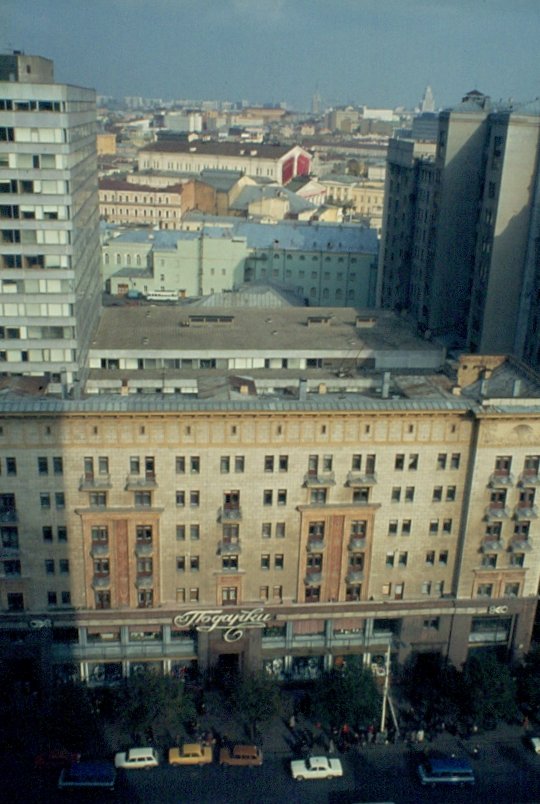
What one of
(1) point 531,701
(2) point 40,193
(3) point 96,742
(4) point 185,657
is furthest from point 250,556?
(2) point 40,193

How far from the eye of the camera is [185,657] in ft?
221

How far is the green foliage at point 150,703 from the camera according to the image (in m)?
61.5

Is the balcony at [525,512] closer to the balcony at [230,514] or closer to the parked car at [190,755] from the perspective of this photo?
the balcony at [230,514]

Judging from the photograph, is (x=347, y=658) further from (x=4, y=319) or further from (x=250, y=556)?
(x=4, y=319)

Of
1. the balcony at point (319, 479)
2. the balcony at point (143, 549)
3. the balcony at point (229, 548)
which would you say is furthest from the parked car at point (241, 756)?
the balcony at point (319, 479)

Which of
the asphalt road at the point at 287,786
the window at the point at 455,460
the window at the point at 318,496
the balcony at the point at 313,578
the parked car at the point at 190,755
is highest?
the window at the point at 455,460

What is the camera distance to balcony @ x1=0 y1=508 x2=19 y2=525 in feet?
200

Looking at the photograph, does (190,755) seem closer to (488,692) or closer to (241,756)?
(241,756)

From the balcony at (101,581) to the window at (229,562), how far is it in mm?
8843

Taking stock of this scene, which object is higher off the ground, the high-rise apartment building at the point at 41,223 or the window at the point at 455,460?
the high-rise apartment building at the point at 41,223

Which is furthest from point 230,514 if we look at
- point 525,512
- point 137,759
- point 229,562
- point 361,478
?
point 525,512

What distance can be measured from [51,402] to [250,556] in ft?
63.8

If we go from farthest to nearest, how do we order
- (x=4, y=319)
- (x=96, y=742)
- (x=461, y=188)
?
1. (x=461, y=188)
2. (x=4, y=319)
3. (x=96, y=742)

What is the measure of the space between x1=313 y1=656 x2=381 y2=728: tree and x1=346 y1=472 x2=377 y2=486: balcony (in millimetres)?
14370
